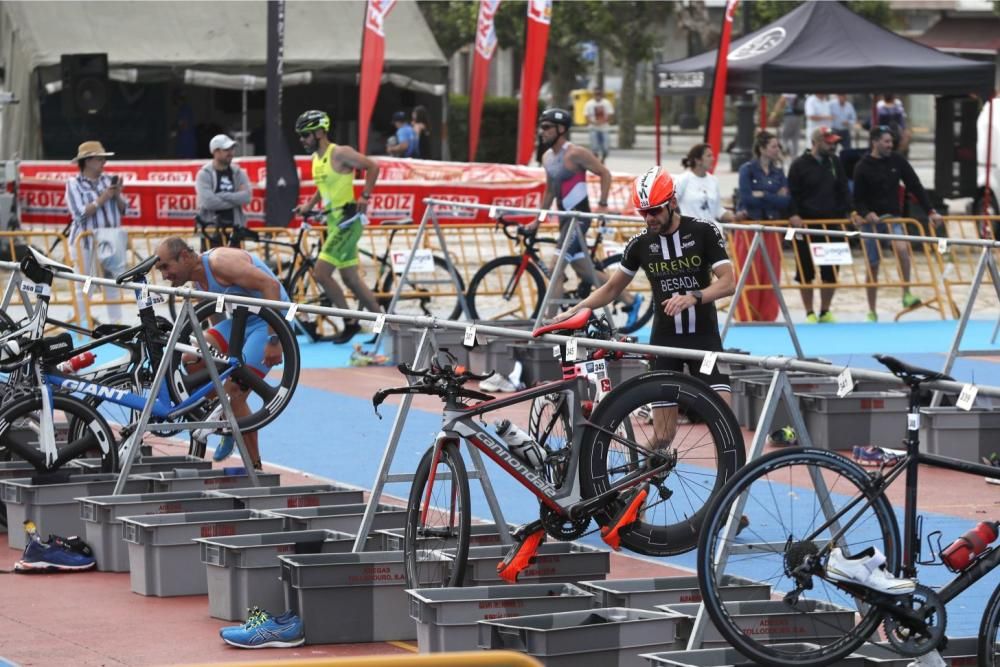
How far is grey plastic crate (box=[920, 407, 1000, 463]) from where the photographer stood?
12109 mm

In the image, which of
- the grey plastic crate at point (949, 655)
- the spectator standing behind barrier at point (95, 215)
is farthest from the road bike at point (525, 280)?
the grey plastic crate at point (949, 655)

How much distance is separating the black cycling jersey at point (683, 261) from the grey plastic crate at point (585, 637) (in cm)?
271

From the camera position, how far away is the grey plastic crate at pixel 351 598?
26.1 feet

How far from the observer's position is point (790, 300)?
890 inches

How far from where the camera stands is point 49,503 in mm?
9930

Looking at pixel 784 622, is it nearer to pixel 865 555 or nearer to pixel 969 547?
pixel 865 555

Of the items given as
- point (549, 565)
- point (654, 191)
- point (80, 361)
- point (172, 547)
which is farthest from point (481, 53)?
point (549, 565)

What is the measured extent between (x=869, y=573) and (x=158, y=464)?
5551mm

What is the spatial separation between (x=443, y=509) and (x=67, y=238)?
1164 centimetres

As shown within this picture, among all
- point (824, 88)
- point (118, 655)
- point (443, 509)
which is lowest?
point (118, 655)

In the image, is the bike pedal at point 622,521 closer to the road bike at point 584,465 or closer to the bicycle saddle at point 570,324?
the road bike at point 584,465

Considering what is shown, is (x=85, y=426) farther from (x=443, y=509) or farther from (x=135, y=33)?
(x=135, y=33)

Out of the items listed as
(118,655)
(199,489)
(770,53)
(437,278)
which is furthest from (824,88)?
(118,655)

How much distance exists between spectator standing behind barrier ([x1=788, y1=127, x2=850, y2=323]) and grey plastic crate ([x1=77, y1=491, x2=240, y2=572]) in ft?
38.4
